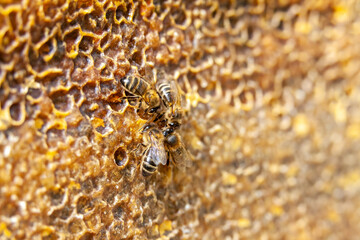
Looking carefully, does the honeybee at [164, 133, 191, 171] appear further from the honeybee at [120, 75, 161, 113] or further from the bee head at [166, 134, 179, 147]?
the honeybee at [120, 75, 161, 113]

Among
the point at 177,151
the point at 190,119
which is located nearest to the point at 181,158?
the point at 177,151

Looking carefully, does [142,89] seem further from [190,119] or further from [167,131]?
[190,119]

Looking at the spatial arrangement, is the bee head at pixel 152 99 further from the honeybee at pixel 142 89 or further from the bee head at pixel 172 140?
the bee head at pixel 172 140

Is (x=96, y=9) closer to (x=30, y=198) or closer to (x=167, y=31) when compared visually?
(x=167, y=31)

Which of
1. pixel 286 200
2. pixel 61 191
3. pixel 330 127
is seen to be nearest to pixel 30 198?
pixel 61 191

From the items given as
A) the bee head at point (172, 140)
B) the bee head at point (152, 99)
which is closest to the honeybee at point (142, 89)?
the bee head at point (152, 99)

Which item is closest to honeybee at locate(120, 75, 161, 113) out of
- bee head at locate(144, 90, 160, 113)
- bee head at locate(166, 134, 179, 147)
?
bee head at locate(144, 90, 160, 113)
